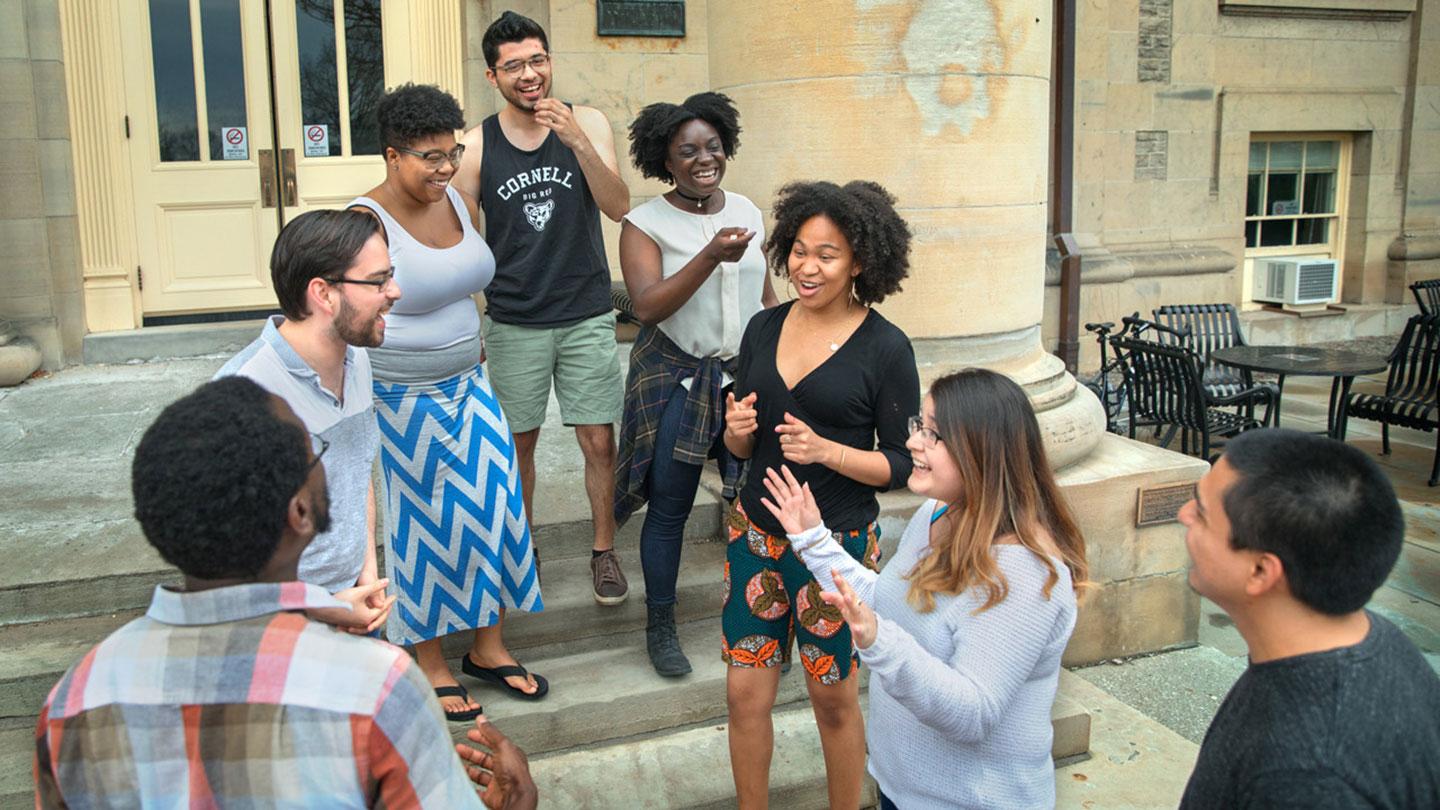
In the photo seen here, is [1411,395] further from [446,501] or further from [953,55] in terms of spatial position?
[446,501]

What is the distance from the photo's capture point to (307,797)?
Result: 1.53 metres

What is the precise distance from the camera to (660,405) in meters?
3.79

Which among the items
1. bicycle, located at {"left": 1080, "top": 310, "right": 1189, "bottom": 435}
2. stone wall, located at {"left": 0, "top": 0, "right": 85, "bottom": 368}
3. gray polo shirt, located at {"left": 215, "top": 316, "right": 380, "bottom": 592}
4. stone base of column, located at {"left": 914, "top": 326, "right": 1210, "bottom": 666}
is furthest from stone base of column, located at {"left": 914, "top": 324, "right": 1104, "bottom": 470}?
stone wall, located at {"left": 0, "top": 0, "right": 85, "bottom": 368}

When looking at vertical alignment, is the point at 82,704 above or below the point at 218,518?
below

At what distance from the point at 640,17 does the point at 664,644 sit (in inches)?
187

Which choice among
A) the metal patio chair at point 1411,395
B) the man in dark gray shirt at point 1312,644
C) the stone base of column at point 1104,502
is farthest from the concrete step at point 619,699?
the metal patio chair at point 1411,395

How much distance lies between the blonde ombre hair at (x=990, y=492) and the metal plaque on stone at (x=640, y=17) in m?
5.59

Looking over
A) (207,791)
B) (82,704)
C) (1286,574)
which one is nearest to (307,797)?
(207,791)

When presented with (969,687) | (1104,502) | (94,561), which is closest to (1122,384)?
(1104,502)

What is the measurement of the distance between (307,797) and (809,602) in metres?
1.76

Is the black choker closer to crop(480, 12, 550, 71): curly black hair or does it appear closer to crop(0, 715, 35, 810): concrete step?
crop(480, 12, 550, 71): curly black hair

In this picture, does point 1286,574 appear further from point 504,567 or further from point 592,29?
point 592,29

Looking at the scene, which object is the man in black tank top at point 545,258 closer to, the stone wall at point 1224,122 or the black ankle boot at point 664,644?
the black ankle boot at point 664,644

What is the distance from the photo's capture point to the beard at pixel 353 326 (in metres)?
2.71
